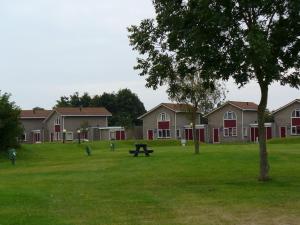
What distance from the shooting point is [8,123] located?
170ft

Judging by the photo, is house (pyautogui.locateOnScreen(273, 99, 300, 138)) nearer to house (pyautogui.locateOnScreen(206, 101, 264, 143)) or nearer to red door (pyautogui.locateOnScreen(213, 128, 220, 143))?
house (pyautogui.locateOnScreen(206, 101, 264, 143))

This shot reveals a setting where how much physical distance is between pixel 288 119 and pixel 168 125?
67.3 ft

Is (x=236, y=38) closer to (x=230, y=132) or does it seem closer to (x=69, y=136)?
(x=230, y=132)

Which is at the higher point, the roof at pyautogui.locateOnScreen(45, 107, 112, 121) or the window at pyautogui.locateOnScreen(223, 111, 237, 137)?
the roof at pyautogui.locateOnScreen(45, 107, 112, 121)

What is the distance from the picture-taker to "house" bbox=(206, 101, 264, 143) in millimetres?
89062

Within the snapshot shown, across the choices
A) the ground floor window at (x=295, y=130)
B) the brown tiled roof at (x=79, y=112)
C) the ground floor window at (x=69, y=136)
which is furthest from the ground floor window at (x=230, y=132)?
the ground floor window at (x=69, y=136)

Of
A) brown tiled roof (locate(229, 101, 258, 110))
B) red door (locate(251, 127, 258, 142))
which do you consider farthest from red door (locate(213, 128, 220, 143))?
red door (locate(251, 127, 258, 142))

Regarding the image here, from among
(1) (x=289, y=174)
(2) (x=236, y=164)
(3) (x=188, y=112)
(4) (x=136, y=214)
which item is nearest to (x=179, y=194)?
(4) (x=136, y=214)

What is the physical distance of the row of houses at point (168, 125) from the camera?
8619cm

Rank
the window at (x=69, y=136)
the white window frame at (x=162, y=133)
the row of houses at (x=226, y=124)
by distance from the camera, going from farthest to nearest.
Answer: the window at (x=69, y=136) < the white window frame at (x=162, y=133) < the row of houses at (x=226, y=124)

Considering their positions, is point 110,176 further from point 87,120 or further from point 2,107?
point 87,120

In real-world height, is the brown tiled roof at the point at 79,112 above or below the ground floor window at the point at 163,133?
above

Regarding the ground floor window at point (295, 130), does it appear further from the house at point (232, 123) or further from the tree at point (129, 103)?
the tree at point (129, 103)

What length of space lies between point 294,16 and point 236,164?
40.2ft
